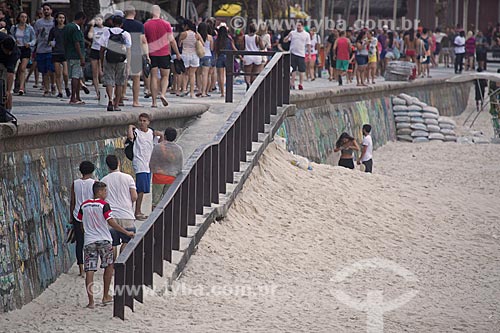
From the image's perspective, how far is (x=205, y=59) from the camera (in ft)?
64.0

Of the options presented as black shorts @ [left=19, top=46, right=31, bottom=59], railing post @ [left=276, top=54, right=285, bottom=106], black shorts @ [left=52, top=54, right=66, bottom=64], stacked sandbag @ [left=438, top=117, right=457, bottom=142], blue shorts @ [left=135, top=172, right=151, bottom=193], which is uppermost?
black shorts @ [left=19, top=46, right=31, bottom=59]

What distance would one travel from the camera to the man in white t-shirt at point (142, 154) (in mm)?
12461

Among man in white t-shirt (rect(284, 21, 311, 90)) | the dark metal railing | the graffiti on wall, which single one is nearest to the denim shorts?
the dark metal railing

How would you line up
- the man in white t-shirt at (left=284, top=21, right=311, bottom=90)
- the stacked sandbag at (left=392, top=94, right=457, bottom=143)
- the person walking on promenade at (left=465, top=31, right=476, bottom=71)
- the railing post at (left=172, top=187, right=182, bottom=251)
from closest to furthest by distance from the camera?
1. the railing post at (left=172, top=187, right=182, bottom=251)
2. the man in white t-shirt at (left=284, top=21, right=311, bottom=90)
3. the stacked sandbag at (left=392, top=94, right=457, bottom=143)
4. the person walking on promenade at (left=465, top=31, right=476, bottom=71)

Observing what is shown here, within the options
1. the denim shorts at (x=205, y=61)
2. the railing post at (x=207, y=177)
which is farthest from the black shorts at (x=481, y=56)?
the railing post at (x=207, y=177)

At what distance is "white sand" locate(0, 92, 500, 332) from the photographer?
1029cm

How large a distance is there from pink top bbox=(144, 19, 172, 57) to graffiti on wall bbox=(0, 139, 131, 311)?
421 cm

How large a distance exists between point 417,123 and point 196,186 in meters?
19.4

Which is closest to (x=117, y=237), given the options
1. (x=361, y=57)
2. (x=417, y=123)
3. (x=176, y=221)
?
(x=176, y=221)

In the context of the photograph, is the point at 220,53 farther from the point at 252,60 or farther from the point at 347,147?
the point at 347,147

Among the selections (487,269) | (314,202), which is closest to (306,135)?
(314,202)

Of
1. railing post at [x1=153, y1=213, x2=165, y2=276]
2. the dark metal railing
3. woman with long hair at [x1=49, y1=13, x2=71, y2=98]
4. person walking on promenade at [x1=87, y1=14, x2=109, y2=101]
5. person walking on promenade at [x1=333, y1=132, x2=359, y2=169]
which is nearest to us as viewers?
the dark metal railing

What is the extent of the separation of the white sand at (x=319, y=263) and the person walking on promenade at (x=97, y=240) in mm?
249

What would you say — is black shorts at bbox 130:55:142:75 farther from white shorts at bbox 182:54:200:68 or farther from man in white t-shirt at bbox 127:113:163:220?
white shorts at bbox 182:54:200:68
